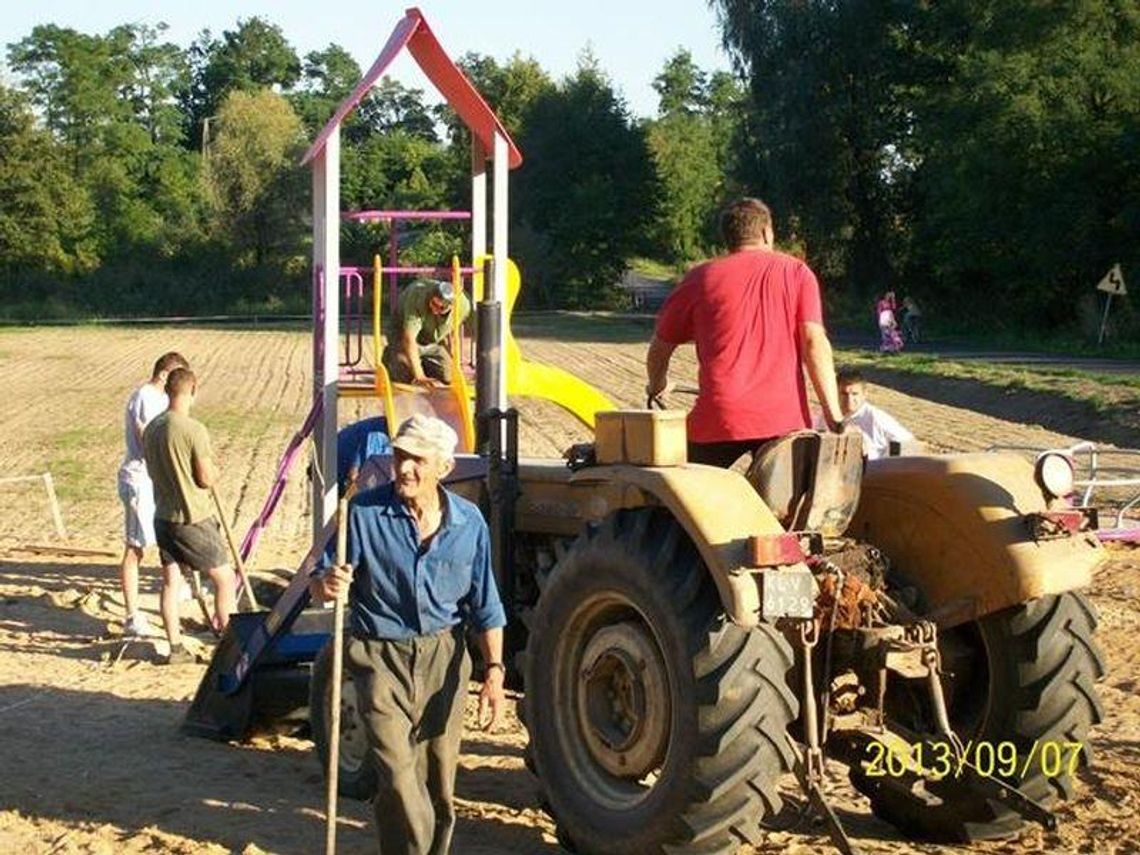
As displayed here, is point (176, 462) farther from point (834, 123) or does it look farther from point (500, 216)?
point (834, 123)

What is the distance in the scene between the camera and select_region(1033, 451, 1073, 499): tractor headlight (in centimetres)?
575

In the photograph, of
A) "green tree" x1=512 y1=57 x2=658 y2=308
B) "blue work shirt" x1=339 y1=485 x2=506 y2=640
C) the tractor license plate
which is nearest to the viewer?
the tractor license plate

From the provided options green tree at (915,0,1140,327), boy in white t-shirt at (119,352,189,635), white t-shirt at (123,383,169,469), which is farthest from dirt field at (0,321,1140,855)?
green tree at (915,0,1140,327)

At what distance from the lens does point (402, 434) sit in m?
5.23

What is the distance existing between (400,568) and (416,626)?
189mm

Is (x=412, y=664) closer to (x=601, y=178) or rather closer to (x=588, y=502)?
(x=588, y=502)

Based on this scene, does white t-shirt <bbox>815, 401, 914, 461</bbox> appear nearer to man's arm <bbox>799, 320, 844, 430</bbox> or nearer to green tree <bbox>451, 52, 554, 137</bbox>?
man's arm <bbox>799, 320, 844, 430</bbox>

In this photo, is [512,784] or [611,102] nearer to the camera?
[512,784]

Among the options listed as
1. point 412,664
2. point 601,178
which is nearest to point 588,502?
point 412,664

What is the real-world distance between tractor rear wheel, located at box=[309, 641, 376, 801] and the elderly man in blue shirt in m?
0.81

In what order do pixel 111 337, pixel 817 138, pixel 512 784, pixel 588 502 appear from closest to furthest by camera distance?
pixel 588 502, pixel 512 784, pixel 111 337, pixel 817 138

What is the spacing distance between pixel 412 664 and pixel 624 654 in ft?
2.25

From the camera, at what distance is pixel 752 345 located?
18.9 feet
